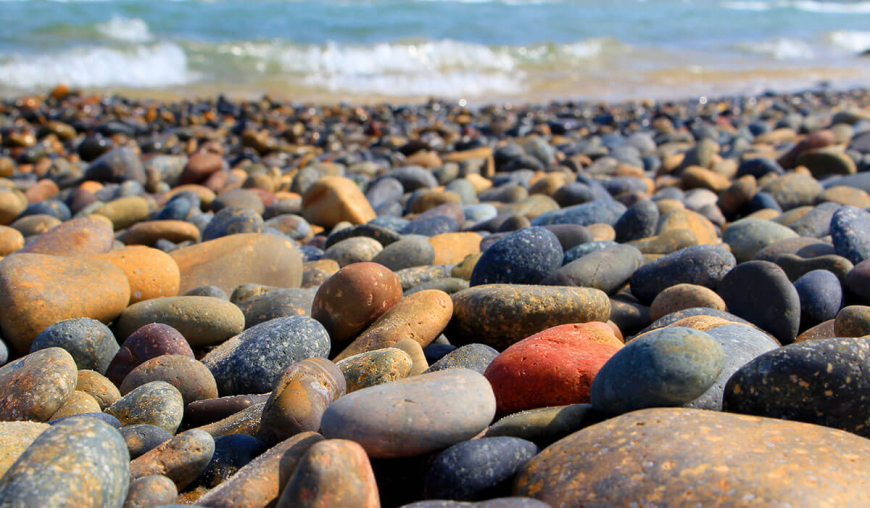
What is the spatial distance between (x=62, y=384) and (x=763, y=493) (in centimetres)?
186

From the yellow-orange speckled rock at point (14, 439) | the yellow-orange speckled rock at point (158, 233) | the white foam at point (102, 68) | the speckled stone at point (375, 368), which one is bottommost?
the yellow-orange speckled rock at point (158, 233)

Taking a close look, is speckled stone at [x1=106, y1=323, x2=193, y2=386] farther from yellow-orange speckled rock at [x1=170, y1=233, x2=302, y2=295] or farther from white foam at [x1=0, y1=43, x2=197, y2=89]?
white foam at [x1=0, y1=43, x2=197, y2=89]

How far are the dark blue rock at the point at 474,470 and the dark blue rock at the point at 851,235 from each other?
220cm

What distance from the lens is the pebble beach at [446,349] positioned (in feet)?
4.40

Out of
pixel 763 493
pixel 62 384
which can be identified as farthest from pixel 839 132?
pixel 62 384

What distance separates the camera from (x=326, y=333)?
237 cm

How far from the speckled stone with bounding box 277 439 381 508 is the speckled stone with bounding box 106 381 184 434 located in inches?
30.1

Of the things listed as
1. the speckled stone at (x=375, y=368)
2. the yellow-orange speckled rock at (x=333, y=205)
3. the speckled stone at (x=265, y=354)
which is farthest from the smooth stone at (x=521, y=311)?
the yellow-orange speckled rock at (x=333, y=205)

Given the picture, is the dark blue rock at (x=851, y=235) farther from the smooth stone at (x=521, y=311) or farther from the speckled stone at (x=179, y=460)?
the speckled stone at (x=179, y=460)

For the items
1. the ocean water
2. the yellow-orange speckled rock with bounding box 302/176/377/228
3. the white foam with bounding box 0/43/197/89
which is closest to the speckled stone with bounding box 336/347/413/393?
the yellow-orange speckled rock with bounding box 302/176/377/228

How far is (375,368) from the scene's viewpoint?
1.94 m

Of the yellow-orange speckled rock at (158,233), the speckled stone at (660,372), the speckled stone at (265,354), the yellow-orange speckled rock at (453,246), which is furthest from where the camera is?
the yellow-orange speckled rock at (158,233)

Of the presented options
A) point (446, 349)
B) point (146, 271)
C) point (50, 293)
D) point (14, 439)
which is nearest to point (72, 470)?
point (14, 439)

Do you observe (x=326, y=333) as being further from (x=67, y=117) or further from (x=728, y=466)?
(x=67, y=117)
